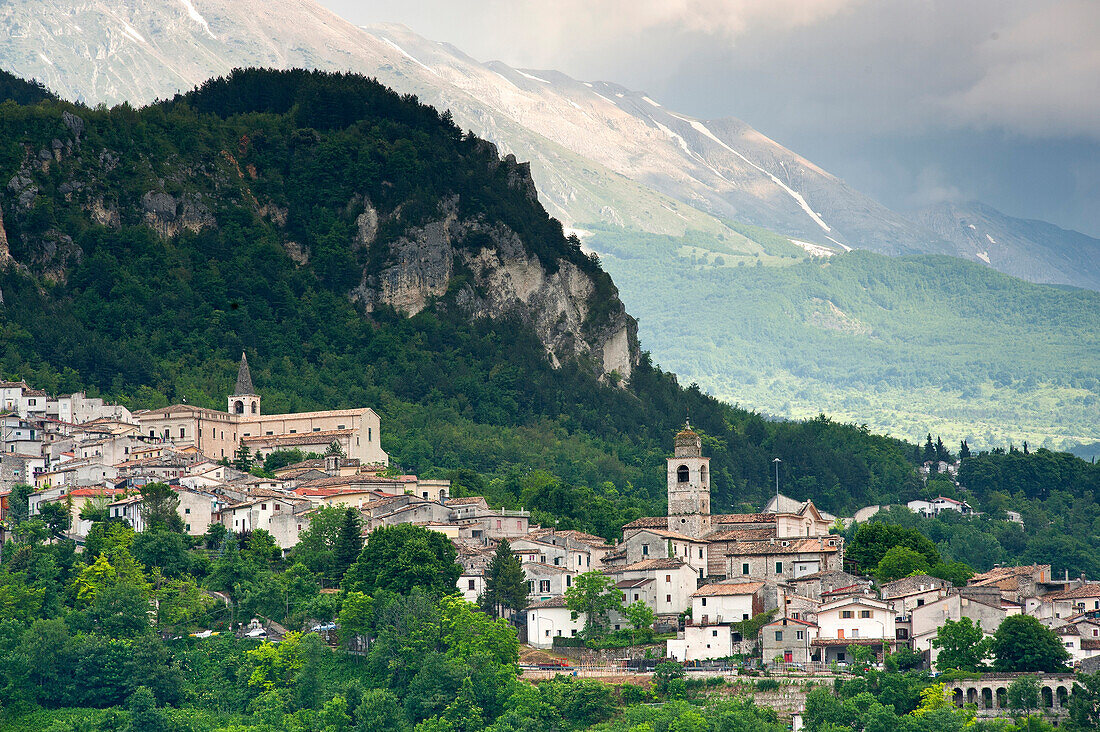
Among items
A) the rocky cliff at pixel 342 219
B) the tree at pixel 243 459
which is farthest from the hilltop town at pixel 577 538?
the rocky cliff at pixel 342 219

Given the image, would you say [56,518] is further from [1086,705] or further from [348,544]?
[1086,705]

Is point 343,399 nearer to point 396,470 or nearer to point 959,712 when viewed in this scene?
point 396,470

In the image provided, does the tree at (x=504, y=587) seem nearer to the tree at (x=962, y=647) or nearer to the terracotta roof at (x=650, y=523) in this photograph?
the terracotta roof at (x=650, y=523)

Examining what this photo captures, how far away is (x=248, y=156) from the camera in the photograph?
567 feet

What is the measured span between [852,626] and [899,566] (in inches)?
405

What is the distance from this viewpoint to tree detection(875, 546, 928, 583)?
94.1 metres

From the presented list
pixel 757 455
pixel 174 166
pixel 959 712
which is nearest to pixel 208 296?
pixel 174 166

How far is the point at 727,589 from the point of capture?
88.6m

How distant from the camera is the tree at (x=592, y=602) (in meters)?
88.6

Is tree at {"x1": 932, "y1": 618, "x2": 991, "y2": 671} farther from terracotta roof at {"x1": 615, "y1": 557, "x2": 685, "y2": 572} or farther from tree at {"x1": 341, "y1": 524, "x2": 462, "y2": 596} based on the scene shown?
tree at {"x1": 341, "y1": 524, "x2": 462, "y2": 596}

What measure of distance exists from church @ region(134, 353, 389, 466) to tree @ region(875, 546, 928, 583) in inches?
1538

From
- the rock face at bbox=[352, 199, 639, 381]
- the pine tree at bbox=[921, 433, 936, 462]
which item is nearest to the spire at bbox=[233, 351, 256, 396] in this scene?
the rock face at bbox=[352, 199, 639, 381]

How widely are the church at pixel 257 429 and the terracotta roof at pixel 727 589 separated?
38.4 m

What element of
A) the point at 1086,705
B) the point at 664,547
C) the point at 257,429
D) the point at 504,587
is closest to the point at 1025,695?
the point at 1086,705
